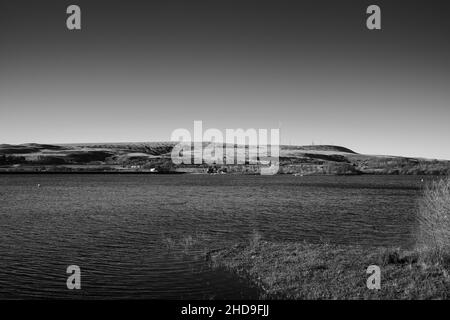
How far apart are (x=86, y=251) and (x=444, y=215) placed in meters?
25.2

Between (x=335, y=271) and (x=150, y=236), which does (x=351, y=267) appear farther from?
(x=150, y=236)

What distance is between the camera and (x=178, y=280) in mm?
23156

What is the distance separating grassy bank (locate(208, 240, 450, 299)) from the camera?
64.2 ft

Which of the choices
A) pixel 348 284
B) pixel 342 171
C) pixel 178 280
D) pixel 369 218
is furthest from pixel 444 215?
pixel 342 171

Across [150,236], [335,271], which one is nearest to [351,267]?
[335,271]

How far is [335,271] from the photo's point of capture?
22.8m

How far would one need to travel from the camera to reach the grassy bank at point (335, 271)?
1958cm

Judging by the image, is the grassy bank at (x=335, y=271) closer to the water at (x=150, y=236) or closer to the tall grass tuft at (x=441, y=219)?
the tall grass tuft at (x=441, y=219)

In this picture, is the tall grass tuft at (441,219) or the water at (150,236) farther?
the tall grass tuft at (441,219)

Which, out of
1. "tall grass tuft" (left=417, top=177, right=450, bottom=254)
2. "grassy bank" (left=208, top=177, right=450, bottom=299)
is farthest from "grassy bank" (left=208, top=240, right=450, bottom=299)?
"tall grass tuft" (left=417, top=177, right=450, bottom=254)

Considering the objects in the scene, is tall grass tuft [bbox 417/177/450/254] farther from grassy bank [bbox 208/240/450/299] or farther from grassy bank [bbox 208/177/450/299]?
grassy bank [bbox 208/240/450/299]

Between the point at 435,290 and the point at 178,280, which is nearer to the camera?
the point at 435,290

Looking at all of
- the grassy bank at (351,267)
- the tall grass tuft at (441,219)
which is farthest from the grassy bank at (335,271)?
the tall grass tuft at (441,219)
